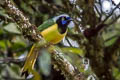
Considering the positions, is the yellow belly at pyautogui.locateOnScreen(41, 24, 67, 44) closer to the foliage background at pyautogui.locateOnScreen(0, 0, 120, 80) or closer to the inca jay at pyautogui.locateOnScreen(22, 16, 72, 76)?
the inca jay at pyautogui.locateOnScreen(22, 16, 72, 76)

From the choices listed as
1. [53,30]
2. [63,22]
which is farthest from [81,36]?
[53,30]

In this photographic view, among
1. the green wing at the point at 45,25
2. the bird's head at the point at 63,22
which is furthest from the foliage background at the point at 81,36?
the green wing at the point at 45,25

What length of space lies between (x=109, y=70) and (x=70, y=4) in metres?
0.75

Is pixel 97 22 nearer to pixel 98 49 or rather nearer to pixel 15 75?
pixel 98 49

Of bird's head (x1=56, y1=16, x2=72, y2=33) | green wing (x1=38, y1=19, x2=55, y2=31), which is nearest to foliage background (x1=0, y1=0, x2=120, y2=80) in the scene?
bird's head (x1=56, y1=16, x2=72, y2=33)

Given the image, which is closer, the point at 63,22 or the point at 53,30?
the point at 53,30

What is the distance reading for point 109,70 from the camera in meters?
3.21

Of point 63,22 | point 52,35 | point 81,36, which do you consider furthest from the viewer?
point 81,36

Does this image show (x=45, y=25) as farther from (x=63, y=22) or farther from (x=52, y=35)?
(x=63, y=22)

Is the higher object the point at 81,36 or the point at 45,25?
the point at 45,25

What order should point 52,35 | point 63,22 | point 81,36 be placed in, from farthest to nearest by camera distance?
point 81,36, point 63,22, point 52,35

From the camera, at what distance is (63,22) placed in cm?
282

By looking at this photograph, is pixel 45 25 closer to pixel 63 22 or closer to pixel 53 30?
pixel 53 30

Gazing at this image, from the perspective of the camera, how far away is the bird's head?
2653 millimetres
